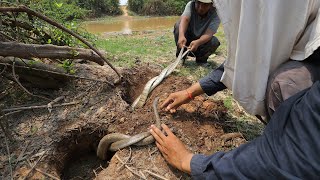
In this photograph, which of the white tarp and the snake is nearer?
the white tarp

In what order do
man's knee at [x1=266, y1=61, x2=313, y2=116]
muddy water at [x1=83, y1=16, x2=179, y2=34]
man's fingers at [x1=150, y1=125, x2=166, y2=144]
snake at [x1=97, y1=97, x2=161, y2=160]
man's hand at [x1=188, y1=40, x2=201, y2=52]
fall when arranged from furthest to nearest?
muddy water at [x1=83, y1=16, x2=179, y2=34] → man's hand at [x1=188, y1=40, x2=201, y2=52] → snake at [x1=97, y1=97, x2=161, y2=160] → man's fingers at [x1=150, y1=125, x2=166, y2=144] → man's knee at [x1=266, y1=61, x2=313, y2=116]

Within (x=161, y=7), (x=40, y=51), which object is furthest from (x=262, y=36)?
(x=161, y=7)

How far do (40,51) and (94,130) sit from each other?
86cm

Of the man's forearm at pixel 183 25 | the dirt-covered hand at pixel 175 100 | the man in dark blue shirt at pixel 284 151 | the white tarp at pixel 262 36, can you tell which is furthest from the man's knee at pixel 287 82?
the man's forearm at pixel 183 25

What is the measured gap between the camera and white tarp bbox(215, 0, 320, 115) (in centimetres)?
157

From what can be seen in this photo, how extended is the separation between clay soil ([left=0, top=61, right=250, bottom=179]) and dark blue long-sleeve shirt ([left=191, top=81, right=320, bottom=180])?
80 cm

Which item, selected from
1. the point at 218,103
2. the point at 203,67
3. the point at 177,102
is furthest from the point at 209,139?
the point at 203,67

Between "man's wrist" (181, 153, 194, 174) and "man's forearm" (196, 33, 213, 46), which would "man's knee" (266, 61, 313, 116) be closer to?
"man's wrist" (181, 153, 194, 174)

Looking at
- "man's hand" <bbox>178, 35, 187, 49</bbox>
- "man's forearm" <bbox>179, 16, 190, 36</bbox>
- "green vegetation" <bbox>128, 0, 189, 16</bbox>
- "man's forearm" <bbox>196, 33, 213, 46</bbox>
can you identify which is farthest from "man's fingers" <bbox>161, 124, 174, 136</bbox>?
"green vegetation" <bbox>128, 0, 189, 16</bbox>

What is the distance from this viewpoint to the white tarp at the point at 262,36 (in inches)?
Result: 61.7

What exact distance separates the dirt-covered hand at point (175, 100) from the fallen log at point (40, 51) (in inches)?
39.0

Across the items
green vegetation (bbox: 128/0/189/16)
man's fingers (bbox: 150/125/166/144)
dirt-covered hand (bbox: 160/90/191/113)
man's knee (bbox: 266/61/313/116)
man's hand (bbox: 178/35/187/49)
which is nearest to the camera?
man's knee (bbox: 266/61/313/116)

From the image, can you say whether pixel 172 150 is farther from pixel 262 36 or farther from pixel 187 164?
pixel 262 36

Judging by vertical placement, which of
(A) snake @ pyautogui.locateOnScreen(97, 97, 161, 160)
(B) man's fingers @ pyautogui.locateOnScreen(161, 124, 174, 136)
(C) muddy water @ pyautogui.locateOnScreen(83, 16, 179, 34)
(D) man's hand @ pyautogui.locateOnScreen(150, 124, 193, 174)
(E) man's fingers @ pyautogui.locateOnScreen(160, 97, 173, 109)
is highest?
(E) man's fingers @ pyautogui.locateOnScreen(160, 97, 173, 109)
